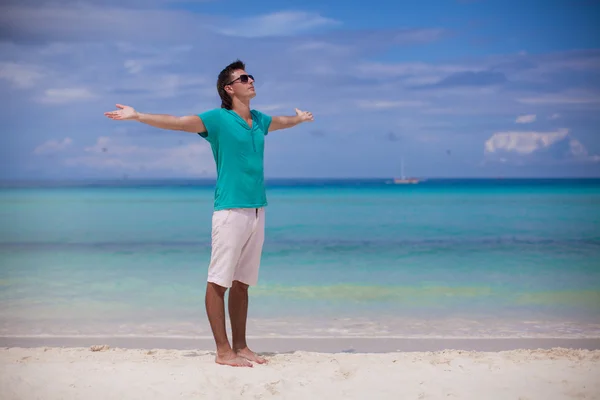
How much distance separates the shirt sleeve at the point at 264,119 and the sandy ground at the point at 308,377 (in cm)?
146

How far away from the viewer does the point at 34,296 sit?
7.96 metres

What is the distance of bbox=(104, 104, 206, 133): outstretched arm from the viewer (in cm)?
A: 361

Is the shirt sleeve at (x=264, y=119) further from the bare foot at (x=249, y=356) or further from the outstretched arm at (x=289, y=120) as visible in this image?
the bare foot at (x=249, y=356)

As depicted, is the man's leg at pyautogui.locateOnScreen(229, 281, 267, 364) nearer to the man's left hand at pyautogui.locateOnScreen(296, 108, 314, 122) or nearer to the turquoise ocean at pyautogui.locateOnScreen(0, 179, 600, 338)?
the man's left hand at pyautogui.locateOnScreen(296, 108, 314, 122)

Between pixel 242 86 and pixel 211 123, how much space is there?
0.32 m

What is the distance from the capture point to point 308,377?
3807 millimetres

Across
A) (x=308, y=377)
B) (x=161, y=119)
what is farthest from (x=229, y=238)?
(x=308, y=377)

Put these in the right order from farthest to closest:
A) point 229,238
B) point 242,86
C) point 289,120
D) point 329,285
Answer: point 329,285 → point 289,120 → point 242,86 → point 229,238

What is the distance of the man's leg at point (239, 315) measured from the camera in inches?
166

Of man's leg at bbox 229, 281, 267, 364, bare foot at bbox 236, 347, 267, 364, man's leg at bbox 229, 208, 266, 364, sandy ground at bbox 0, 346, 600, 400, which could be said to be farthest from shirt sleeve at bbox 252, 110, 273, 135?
sandy ground at bbox 0, 346, 600, 400

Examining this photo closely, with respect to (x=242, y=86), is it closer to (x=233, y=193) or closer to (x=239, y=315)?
(x=233, y=193)

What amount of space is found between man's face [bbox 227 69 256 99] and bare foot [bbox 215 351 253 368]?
60.9 inches

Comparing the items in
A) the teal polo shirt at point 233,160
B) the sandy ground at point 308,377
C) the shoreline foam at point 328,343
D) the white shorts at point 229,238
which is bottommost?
the shoreline foam at point 328,343

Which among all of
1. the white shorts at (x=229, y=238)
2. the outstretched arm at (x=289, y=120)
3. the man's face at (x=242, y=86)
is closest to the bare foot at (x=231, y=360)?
the white shorts at (x=229, y=238)
